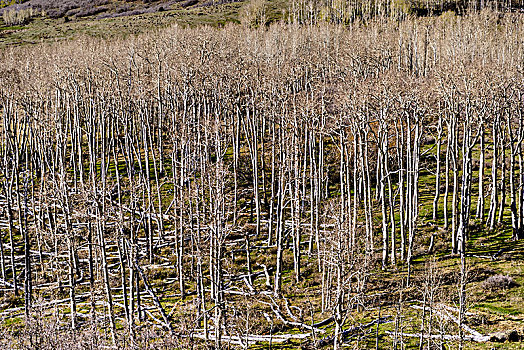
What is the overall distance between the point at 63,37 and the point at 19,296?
114 m

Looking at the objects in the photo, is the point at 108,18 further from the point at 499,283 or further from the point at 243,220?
the point at 499,283

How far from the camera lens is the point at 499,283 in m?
31.3

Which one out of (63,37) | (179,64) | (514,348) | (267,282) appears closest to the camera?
(514,348)

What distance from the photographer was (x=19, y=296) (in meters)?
38.4

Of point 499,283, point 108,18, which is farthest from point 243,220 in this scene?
point 108,18

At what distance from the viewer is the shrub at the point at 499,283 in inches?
1224

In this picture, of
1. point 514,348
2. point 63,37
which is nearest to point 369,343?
point 514,348

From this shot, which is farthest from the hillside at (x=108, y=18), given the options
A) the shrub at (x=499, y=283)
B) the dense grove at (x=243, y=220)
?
the shrub at (x=499, y=283)

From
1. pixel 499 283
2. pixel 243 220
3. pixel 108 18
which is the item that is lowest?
pixel 243 220

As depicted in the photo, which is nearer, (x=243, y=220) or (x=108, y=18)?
(x=243, y=220)

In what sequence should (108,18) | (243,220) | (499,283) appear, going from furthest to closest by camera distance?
1. (108,18)
2. (243,220)
3. (499,283)

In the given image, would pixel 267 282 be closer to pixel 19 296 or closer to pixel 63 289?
pixel 63 289

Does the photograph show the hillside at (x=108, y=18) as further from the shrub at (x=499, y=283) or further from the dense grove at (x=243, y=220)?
the shrub at (x=499, y=283)

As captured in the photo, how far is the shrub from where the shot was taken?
31.1 m
